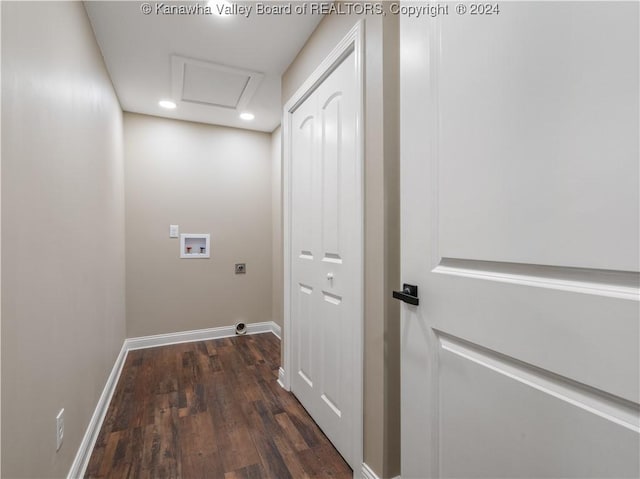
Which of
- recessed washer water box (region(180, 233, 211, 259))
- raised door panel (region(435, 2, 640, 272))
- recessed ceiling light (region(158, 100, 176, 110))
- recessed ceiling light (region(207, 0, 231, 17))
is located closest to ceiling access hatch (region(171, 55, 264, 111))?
recessed ceiling light (region(158, 100, 176, 110))

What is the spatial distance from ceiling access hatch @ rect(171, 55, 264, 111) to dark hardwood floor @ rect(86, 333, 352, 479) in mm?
2397

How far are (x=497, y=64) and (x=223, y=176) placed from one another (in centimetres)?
320

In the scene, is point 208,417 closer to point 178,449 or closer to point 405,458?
point 178,449

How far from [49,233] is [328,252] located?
120cm

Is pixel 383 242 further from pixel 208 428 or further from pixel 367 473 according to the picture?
pixel 208 428

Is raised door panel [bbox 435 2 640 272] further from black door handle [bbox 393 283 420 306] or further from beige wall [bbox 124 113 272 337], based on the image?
beige wall [bbox 124 113 272 337]

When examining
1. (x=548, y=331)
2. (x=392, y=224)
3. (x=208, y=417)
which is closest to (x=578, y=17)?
(x=548, y=331)

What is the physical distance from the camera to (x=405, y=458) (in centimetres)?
108

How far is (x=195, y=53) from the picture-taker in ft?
7.02

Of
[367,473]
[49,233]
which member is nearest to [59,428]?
[49,233]

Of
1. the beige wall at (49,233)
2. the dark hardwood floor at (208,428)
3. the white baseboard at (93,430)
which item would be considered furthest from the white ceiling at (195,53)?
the dark hardwood floor at (208,428)

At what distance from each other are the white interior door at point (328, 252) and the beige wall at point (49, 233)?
118cm

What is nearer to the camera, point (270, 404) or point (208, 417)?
point (208, 417)

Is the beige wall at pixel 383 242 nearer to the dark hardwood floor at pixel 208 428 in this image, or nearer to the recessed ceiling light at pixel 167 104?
the dark hardwood floor at pixel 208 428
